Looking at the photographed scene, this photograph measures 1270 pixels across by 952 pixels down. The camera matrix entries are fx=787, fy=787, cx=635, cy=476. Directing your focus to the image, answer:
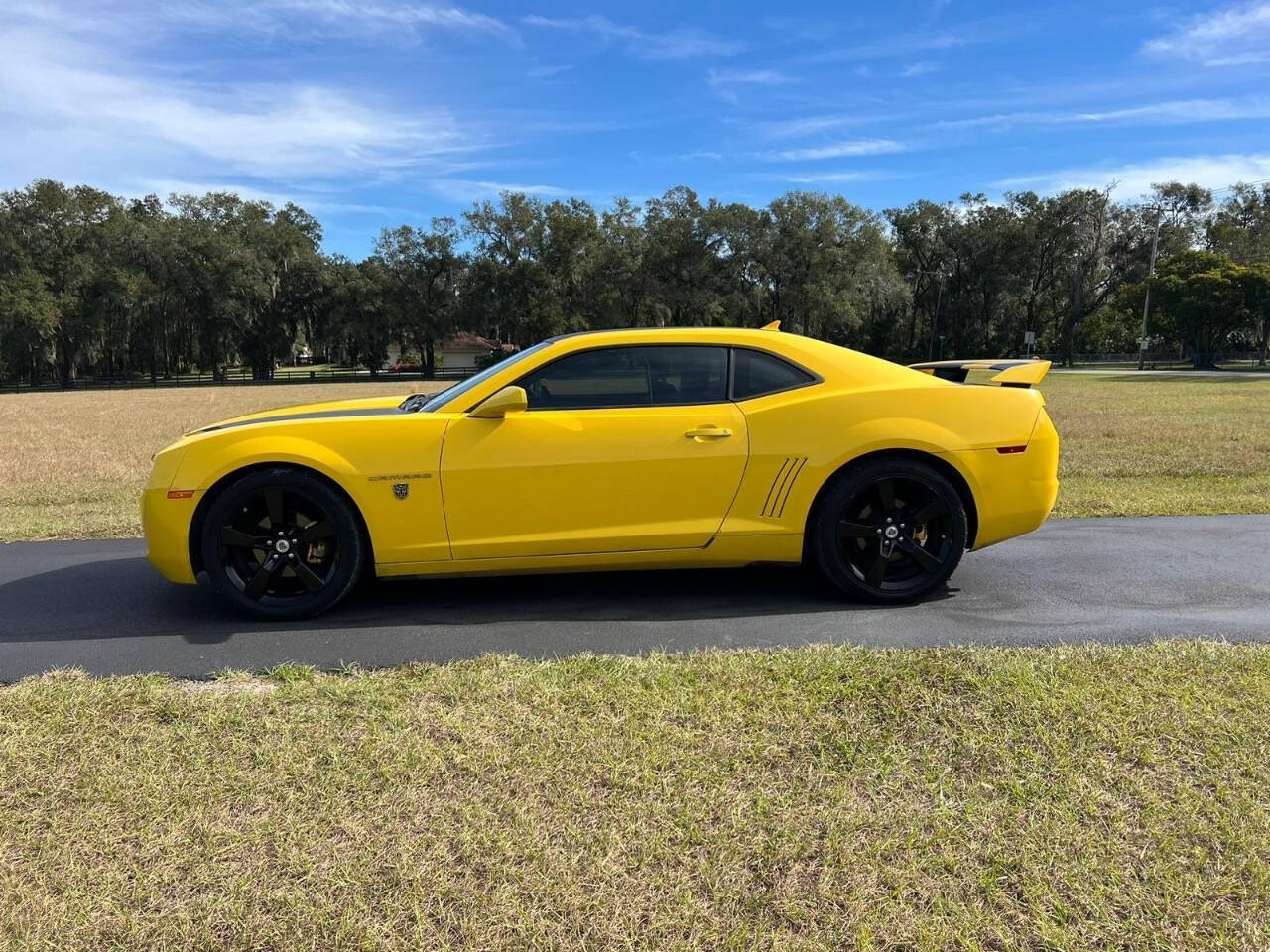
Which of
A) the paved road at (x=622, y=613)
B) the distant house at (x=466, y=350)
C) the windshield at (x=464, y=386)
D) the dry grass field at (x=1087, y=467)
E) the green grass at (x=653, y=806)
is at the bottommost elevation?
the green grass at (x=653, y=806)

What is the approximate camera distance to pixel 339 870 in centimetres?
205

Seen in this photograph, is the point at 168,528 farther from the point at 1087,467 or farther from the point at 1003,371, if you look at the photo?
the point at 1087,467

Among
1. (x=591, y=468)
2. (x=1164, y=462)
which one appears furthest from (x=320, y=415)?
(x=1164, y=462)

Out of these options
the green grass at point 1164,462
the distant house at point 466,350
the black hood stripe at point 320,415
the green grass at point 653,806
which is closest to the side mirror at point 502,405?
the black hood stripe at point 320,415

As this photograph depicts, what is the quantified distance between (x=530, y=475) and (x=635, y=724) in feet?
4.85

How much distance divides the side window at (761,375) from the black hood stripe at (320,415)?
5.79 ft

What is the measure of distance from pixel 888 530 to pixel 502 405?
2.08 metres

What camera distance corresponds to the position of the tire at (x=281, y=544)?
12.7 feet

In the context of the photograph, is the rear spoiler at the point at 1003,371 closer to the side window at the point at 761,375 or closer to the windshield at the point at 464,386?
the side window at the point at 761,375

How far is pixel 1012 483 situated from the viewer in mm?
4129

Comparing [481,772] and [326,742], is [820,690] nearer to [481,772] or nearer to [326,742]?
[481,772]

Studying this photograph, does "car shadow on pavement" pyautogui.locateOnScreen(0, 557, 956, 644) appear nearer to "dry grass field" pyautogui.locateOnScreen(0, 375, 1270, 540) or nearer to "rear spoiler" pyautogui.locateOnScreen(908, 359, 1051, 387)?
"rear spoiler" pyautogui.locateOnScreen(908, 359, 1051, 387)

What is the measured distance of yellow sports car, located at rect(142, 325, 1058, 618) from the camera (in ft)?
12.7

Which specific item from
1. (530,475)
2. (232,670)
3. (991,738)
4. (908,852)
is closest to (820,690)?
(991,738)
